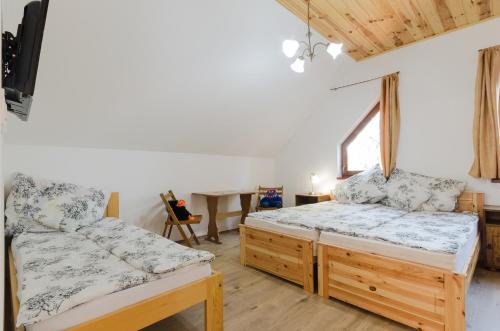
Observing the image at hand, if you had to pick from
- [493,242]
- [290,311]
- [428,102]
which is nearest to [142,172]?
[290,311]

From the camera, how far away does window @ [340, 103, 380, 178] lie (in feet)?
12.5

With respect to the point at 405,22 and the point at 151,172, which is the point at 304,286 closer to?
the point at 151,172

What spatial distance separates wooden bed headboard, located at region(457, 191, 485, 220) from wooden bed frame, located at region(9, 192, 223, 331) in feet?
9.11

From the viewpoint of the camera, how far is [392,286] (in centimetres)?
173

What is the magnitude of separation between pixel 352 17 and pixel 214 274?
2.78 metres

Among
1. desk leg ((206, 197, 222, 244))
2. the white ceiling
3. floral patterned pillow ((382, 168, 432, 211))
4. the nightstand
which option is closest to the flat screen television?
the white ceiling

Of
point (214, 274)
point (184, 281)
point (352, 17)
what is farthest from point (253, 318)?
point (352, 17)

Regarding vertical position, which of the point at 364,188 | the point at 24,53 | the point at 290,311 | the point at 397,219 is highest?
the point at 24,53

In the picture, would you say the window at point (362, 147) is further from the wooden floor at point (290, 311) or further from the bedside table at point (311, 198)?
the wooden floor at point (290, 311)

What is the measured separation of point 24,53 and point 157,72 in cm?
142

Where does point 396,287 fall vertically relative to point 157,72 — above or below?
below

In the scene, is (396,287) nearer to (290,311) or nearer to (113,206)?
(290,311)

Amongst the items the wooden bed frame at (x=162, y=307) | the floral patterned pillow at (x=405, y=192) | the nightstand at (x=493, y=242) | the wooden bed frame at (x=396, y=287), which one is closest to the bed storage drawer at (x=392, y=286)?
the wooden bed frame at (x=396, y=287)

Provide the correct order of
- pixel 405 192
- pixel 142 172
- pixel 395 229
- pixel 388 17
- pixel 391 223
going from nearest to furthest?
pixel 395 229 < pixel 391 223 < pixel 388 17 < pixel 405 192 < pixel 142 172
